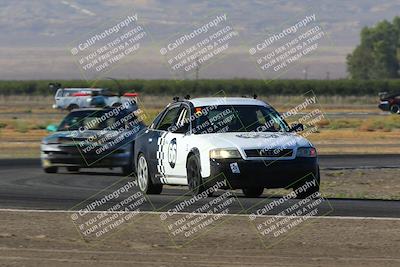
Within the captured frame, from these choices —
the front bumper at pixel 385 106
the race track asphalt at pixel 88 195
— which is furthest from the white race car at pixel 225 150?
the front bumper at pixel 385 106

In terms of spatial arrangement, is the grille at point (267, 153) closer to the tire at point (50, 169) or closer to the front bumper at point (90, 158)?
the front bumper at point (90, 158)

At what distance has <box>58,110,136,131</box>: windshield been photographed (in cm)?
2412

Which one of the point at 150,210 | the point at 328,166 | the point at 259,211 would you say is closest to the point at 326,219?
the point at 259,211

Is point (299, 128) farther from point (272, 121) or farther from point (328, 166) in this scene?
point (328, 166)

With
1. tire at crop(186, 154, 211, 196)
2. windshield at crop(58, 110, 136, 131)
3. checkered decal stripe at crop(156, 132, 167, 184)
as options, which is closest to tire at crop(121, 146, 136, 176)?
windshield at crop(58, 110, 136, 131)

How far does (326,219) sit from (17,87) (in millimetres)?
110557

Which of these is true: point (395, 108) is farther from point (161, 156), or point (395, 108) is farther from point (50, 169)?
point (161, 156)

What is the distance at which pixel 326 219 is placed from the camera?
14453 millimetres

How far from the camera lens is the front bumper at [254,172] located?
16.5 metres

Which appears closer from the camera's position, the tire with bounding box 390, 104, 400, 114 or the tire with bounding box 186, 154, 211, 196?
the tire with bounding box 186, 154, 211, 196

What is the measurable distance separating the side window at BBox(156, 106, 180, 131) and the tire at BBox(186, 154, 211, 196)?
145cm

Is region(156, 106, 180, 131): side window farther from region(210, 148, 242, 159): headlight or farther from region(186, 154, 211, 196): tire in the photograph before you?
region(210, 148, 242, 159): headlight

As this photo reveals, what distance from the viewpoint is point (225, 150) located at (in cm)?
1658

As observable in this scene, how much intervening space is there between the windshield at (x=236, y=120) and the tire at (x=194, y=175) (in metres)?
0.55
